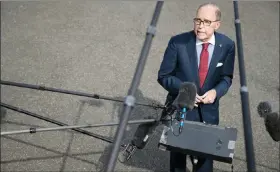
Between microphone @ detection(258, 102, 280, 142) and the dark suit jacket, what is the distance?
8.99 ft

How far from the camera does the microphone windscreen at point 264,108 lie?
6.77 metres

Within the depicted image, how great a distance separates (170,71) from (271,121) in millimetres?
3307

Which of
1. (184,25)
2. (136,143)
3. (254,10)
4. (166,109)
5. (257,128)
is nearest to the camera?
(166,109)

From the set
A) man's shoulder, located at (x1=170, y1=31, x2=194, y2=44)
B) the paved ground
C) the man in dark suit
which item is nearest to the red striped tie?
the man in dark suit

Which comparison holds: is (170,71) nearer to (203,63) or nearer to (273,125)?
(203,63)

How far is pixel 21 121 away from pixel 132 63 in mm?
2663

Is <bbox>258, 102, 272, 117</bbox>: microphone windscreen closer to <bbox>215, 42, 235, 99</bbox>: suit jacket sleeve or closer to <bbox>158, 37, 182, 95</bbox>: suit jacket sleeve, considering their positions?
<bbox>215, 42, 235, 99</bbox>: suit jacket sleeve

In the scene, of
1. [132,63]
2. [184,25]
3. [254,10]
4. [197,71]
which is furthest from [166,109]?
[254,10]

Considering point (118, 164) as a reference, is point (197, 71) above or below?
above

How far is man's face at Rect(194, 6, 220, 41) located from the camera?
352 cm

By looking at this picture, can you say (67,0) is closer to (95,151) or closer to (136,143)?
(95,151)

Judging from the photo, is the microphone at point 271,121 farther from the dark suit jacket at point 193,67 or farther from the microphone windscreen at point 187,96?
the microphone windscreen at point 187,96

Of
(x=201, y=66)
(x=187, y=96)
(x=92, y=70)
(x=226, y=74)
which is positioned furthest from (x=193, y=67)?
(x=92, y=70)

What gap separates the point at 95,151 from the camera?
535cm
